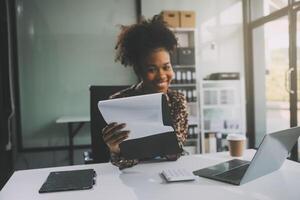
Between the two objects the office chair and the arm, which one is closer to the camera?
the arm

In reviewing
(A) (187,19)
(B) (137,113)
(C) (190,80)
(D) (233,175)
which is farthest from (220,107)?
(B) (137,113)

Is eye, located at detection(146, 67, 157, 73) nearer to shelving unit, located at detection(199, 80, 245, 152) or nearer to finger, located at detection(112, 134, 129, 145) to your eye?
finger, located at detection(112, 134, 129, 145)

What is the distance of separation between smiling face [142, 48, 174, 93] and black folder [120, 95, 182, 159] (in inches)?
14.7

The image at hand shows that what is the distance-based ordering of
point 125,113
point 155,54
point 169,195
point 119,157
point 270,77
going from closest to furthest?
point 169,195
point 125,113
point 119,157
point 155,54
point 270,77

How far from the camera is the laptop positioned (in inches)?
41.3

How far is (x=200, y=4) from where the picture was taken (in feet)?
13.2

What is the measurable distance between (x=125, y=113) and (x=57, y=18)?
298 centimetres

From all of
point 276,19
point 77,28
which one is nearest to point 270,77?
point 276,19

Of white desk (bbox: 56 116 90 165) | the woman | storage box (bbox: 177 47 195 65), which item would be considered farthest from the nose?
storage box (bbox: 177 47 195 65)

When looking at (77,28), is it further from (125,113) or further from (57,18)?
(125,113)

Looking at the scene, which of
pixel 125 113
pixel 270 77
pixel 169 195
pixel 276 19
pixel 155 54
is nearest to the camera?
pixel 169 195

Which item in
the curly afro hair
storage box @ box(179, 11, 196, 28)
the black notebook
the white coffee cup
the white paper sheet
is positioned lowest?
the black notebook

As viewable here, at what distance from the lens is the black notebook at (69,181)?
1056 mm

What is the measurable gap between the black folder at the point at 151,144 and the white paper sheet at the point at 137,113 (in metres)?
0.02
